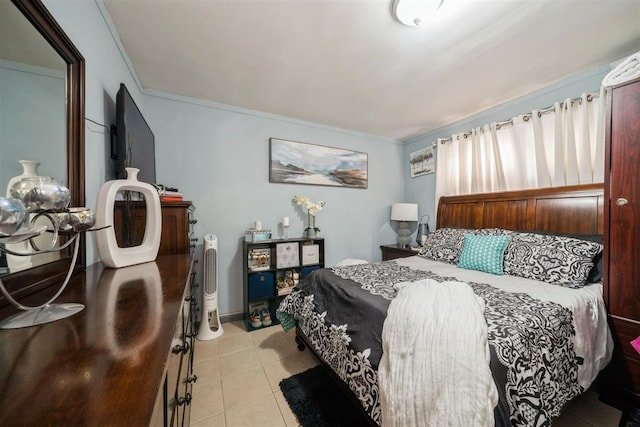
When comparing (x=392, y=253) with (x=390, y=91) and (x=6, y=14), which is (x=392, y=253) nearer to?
(x=390, y=91)

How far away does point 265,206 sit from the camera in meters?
2.87

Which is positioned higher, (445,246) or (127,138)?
(127,138)

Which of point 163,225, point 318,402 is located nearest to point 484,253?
point 318,402

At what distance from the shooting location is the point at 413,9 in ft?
4.55

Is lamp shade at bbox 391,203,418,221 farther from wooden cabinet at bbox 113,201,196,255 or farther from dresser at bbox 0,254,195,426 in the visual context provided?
dresser at bbox 0,254,195,426

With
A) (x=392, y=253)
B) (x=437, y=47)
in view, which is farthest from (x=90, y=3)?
(x=392, y=253)

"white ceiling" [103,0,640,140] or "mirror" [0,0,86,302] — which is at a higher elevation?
"white ceiling" [103,0,640,140]

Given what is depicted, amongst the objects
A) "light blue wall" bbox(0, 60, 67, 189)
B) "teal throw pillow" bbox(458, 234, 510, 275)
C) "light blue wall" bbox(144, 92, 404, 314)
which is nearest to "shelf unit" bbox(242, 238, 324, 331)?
"light blue wall" bbox(144, 92, 404, 314)

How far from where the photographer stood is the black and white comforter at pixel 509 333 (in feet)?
3.06

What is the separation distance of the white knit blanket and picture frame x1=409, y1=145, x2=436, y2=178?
265 centimetres

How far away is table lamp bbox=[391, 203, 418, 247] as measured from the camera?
11.0 feet

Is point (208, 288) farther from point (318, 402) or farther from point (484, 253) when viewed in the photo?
point (484, 253)

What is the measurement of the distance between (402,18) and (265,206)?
218 centimetres

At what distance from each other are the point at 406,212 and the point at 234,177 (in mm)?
2406
